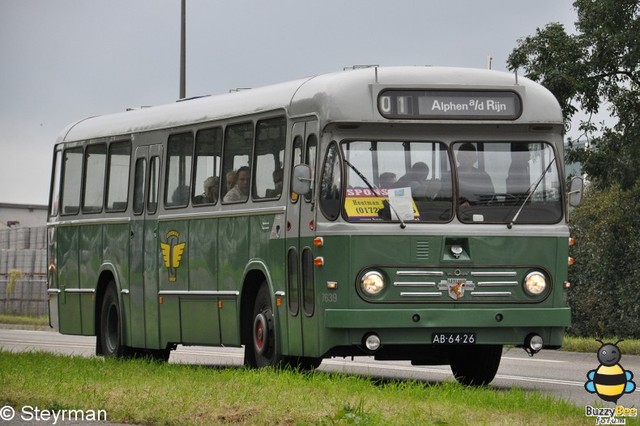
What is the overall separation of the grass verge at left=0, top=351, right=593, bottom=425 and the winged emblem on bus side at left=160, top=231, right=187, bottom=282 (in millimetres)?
3470

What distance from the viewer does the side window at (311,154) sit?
16.8m

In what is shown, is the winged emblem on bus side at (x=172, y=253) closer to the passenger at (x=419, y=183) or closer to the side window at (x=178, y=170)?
the side window at (x=178, y=170)

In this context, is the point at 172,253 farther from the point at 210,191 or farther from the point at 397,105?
the point at 397,105

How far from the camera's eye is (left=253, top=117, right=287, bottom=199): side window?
17844 millimetres

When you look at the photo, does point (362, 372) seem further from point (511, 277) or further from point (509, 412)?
point (509, 412)

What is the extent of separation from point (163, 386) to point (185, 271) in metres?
5.47

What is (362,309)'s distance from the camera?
16328 millimetres

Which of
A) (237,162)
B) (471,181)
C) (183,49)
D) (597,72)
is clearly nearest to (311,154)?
(471,181)

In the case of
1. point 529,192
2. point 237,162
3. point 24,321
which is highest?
point 237,162

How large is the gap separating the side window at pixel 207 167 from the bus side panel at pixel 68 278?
434 cm

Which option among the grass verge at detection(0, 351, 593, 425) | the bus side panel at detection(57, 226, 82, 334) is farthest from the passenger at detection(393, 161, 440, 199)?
the bus side panel at detection(57, 226, 82, 334)

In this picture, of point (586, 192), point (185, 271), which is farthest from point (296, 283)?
point (586, 192)

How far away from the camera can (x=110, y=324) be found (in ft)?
74.8

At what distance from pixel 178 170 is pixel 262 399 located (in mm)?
7474
